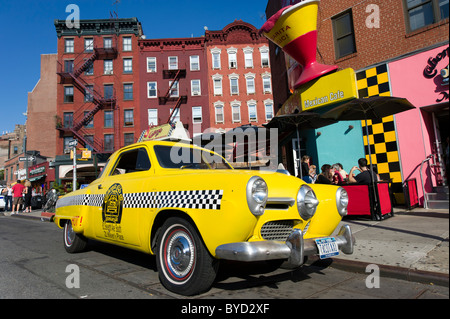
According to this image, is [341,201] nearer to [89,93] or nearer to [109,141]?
[109,141]

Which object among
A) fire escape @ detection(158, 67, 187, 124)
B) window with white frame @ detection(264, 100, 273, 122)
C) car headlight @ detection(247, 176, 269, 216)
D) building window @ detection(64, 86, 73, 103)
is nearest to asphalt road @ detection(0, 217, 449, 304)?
car headlight @ detection(247, 176, 269, 216)

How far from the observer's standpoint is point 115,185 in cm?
422

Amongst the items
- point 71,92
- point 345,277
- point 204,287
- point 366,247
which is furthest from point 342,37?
point 71,92

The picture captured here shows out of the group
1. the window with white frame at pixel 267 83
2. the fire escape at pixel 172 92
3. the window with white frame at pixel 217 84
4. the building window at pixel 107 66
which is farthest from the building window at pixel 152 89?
the window with white frame at pixel 267 83

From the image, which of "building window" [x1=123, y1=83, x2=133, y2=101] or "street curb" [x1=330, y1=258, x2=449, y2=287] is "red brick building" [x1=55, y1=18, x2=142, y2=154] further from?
"street curb" [x1=330, y1=258, x2=449, y2=287]

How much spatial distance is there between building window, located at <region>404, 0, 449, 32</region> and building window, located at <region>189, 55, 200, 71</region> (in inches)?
942

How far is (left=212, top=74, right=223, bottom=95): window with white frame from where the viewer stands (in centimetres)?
3066

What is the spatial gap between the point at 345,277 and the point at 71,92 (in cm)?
3365

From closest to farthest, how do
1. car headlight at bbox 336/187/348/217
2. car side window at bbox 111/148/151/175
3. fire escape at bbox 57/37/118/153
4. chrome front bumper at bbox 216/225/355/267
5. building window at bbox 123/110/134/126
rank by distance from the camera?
chrome front bumper at bbox 216/225/355/267 → car headlight at bbox 336/187/348/217 → car side window at bbox 111/148/151/175 → fire escape at bbox 57/37/118/153 → building window at bbox 123/110/134/126

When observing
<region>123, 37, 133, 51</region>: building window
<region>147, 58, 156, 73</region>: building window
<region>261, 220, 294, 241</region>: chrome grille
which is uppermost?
<region>123, 37, 133, 51</region>: building window

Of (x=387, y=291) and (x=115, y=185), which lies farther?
(x=115, y=185)

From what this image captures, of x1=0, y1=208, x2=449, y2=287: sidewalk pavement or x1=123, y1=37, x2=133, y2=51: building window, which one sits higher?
x1=123, y1=37, x2=133, y2=51: building window

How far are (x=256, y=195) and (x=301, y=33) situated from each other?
9380 millimetres
